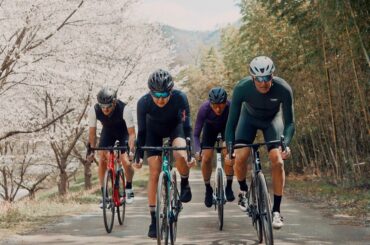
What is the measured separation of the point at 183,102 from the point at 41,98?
1389 cm

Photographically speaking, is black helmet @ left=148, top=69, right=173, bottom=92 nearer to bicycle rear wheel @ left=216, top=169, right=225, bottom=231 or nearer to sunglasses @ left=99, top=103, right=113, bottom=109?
sunglasses @ left=99, top=103, right=113, bottom=109

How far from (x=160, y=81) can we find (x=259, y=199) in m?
1.77

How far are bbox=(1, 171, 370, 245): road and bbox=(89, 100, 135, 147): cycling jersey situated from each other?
4.68 feet

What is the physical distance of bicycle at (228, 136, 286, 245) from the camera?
5.37 meters

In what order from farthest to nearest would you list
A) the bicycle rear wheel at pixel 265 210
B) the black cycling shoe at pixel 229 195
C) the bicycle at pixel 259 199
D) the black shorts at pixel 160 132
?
the black cycling shoe at pixel 229 195 < the black shorts at pixel 160 132 < the bicycle at pixel 259 199 < the bicycle rear wheel at pixel 265 210

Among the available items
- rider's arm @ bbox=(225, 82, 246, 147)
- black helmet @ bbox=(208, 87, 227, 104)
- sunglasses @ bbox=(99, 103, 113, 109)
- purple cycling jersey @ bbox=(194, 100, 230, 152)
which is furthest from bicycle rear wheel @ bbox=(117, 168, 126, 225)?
rider's arm @ bbox=(225, 82, 246, 147)

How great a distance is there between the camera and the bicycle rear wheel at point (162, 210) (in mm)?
5500

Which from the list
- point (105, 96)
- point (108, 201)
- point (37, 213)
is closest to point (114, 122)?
point (105, 96)

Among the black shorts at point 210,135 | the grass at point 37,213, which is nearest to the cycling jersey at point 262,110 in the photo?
the black shorts at point 210,135

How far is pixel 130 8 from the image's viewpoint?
17.7 meters

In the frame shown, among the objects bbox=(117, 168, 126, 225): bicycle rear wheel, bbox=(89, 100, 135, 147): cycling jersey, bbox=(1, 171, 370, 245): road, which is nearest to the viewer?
bbox=(1, 171, 370, 245): road

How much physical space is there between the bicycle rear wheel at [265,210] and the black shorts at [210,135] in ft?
7.70

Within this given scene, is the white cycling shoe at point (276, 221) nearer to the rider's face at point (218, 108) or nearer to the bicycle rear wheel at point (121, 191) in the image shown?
the rider's face at point (218, 108)

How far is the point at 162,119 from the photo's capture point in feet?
20.5
